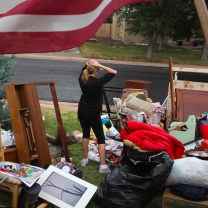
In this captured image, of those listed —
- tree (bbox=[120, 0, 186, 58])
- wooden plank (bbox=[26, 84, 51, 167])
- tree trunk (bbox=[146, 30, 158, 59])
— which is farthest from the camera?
tree trunk (bbox=[146, 30, 158, 59])

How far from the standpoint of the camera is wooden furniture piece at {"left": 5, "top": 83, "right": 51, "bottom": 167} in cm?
396

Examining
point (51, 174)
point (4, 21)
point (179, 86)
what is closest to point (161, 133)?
point (51, 174)

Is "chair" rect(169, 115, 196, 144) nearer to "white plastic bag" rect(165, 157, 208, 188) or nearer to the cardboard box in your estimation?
"white plastic bag" rect(165, 157, 208, 188)

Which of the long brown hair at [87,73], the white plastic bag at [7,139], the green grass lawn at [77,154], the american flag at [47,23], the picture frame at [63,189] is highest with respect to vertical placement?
the american flag at [47,23]

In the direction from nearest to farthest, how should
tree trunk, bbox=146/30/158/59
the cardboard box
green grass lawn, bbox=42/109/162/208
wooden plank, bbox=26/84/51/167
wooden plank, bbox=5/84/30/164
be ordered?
1. the cardboard box
2. green grass lawn, bbox=42/109/162/208
3. wooden plank, bbox=5/84/30/164
4. wooden plank, bbox=26/84/51/167
5. tree trunk, bbox=146/30/158/59

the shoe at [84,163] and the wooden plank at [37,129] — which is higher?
the wooden plank at [37,129]

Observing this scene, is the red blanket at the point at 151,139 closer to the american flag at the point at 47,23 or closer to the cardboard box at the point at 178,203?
the cardboard box at the point at 178,203

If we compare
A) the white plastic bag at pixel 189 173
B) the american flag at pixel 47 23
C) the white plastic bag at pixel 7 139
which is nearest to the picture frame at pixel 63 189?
the white plastic bag at pixel 7 139

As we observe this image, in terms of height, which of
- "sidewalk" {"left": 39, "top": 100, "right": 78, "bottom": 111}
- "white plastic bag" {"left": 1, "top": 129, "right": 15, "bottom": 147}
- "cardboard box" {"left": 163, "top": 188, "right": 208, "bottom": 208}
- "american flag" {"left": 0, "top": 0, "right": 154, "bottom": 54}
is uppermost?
"american flag" {"left": 0, "top": 0, "right": 154, "bottom": 54}

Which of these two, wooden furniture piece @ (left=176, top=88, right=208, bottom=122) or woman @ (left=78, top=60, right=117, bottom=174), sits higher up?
woman @ (left=78, top=60, right=117, bottom=174)

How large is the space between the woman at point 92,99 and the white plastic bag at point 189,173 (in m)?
1.37

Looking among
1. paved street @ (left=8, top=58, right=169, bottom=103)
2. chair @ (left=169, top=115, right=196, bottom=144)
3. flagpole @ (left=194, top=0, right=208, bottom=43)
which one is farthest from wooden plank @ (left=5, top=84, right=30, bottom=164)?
paved street @ (left=8, top=58, right=169, bottom=103)

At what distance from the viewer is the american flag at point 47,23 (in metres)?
1.99

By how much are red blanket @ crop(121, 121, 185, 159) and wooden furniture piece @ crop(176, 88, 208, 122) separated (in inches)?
80.7
